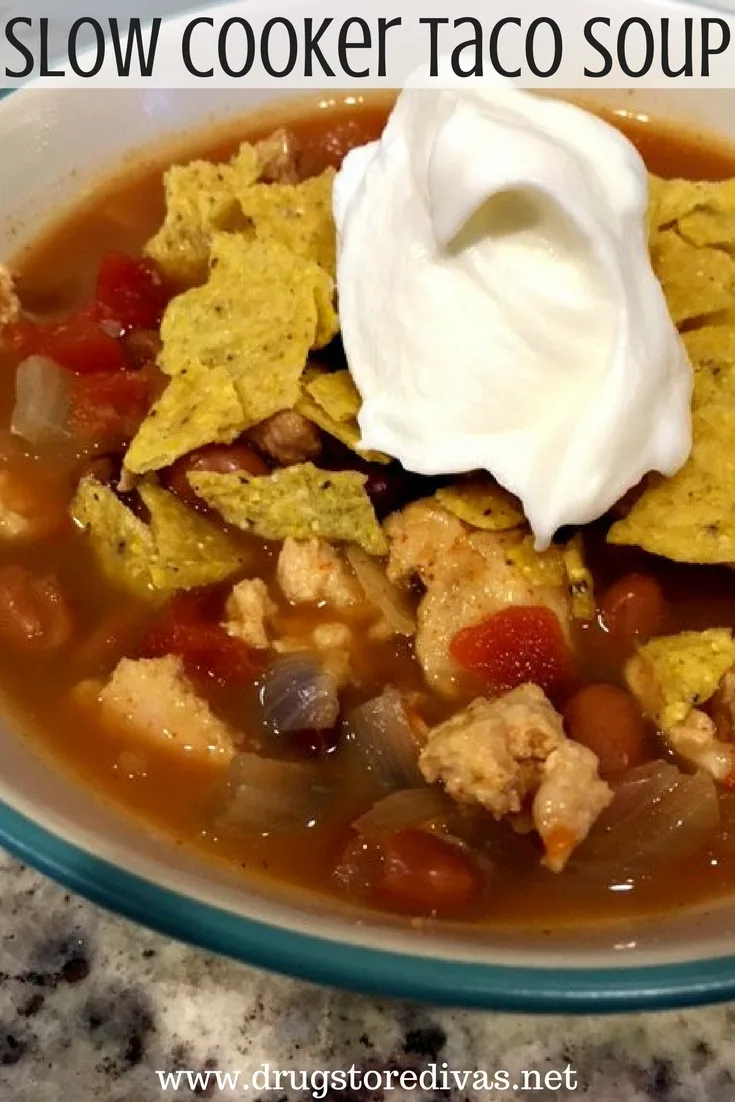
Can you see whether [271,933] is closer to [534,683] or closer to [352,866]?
[352,866]

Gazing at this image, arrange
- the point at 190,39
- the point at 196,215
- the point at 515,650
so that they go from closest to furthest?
the point at 515,650, the point at 196,215, the point at 190,39

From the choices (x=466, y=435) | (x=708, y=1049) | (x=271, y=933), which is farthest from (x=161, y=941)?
(x=466, y=435)

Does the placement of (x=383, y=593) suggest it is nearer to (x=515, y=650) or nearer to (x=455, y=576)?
(x=455, y=576)

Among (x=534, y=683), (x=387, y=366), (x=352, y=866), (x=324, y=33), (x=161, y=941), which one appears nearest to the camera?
(x=352, y=866)

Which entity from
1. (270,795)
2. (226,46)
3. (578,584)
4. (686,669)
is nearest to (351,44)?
(226,46)

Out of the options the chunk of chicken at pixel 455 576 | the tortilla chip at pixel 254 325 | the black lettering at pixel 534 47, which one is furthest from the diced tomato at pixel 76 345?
the black lettering at pixel 534 47
